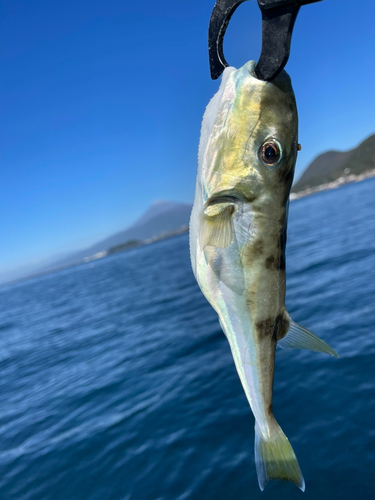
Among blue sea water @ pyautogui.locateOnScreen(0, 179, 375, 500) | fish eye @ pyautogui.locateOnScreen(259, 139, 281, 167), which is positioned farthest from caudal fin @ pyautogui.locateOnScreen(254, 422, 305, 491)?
blue sea water @ pyautogui.locateOnScreen(0, 179, 375, 500)

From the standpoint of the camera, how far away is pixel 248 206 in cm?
272

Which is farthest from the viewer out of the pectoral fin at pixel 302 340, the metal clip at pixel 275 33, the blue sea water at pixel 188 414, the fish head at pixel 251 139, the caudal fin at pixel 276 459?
the blue sea water at pixel 188 414

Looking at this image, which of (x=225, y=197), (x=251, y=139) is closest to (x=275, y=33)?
(x=251, y=139)

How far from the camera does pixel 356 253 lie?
2370cm

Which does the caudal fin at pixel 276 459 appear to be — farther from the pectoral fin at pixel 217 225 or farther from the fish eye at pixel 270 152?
the fish eye at pixel 270 152

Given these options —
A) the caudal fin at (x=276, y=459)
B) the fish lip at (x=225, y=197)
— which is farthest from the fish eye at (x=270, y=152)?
the caudal fin at (x=276, y=459)

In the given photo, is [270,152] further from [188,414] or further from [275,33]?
[188,414]

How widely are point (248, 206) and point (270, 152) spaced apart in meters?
0.41

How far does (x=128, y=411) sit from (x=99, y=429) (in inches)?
38.6

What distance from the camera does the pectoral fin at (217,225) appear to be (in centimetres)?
267

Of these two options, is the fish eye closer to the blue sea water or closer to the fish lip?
the fish lip

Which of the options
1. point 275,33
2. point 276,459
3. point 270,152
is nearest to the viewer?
point 275,33

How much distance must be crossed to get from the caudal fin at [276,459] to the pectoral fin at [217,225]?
5.99ft

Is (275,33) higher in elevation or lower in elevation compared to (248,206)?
higher
